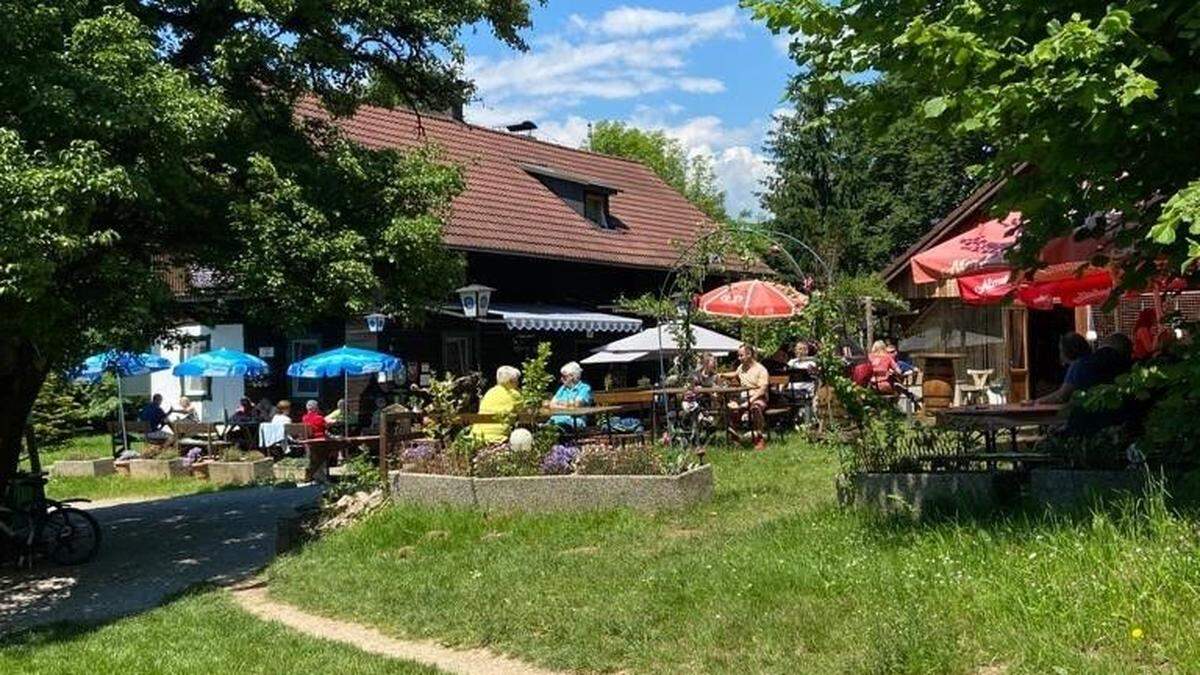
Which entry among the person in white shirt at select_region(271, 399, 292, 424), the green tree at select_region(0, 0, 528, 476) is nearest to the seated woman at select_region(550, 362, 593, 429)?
the green tree at select_region(0, 0, 528, 476)

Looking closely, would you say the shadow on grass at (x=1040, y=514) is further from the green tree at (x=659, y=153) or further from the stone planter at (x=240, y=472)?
the green tree at (x=659, y=153)

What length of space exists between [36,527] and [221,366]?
36.7 ft

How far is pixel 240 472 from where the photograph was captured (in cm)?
1914

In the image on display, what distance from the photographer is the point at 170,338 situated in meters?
13.2

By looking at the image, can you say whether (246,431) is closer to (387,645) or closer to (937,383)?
(937,383)

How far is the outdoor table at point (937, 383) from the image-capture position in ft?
62.1

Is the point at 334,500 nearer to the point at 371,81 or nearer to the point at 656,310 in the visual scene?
the point at 371,81

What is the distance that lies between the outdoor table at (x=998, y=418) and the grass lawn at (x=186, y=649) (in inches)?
178

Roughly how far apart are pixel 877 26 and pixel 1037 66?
1314 mm

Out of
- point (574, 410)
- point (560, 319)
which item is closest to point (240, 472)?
point (560, 319)

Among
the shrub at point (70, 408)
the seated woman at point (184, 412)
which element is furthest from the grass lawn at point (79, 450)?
the seated woman at point (184, 412)

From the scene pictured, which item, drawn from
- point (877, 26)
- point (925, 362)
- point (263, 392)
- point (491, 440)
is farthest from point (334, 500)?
point (263, 392)

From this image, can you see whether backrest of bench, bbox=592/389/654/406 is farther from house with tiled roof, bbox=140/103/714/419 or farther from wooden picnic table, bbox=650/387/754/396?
house with tiled roof, bbox=140/103/714/419

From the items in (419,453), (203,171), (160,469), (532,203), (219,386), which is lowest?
(160,469)
